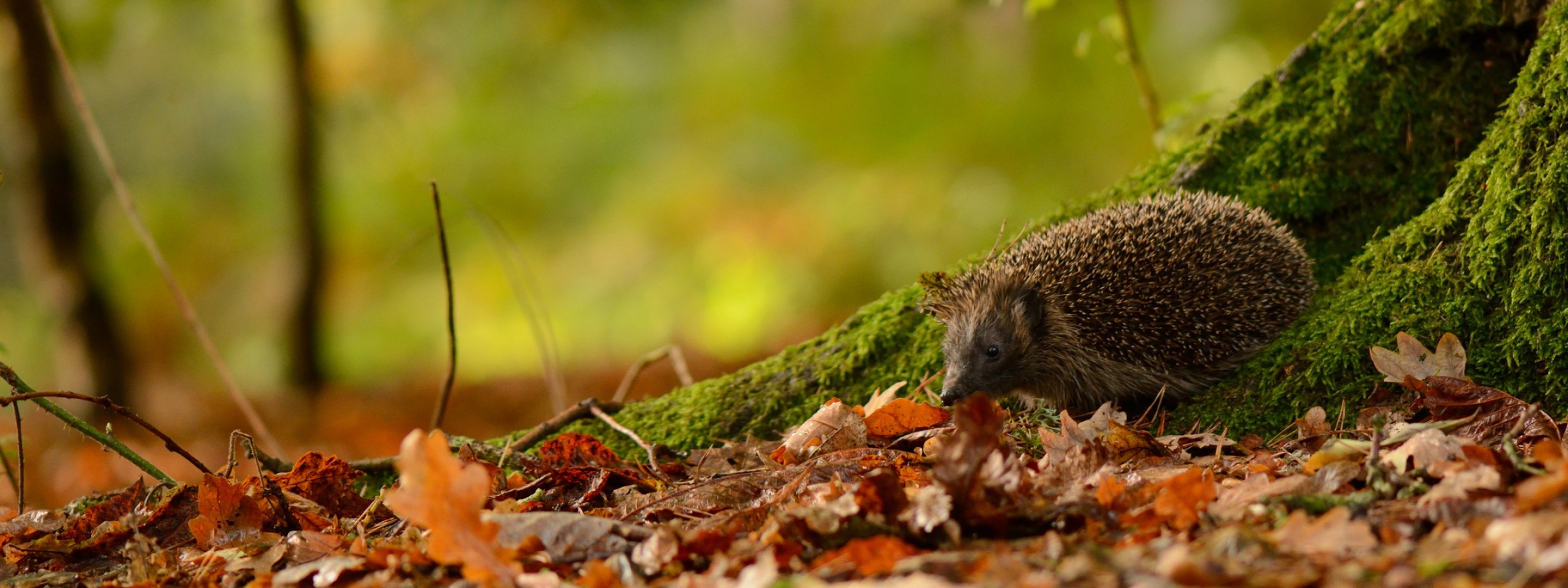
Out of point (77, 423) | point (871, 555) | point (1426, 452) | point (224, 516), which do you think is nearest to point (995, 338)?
point (1426, 452)

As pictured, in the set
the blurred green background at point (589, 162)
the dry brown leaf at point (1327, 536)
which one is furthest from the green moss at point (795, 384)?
the blurred green background at point (589, 162)

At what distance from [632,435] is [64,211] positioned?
915cm

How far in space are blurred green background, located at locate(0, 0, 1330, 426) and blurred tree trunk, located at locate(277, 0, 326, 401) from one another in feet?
5.45

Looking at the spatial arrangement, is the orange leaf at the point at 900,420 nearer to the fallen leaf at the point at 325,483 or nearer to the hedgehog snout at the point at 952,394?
the hedgehog snout at the point at 952,394

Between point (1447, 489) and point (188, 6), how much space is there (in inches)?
751

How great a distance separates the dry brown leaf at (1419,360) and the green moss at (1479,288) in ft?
0.39

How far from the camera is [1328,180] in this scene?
200 inches

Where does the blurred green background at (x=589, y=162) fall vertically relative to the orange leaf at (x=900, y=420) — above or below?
above

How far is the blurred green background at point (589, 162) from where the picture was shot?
636 inches

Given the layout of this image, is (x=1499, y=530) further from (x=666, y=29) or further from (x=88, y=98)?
(x=88, y=98)

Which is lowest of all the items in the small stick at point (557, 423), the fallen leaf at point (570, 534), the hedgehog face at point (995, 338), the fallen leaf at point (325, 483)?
the fallen leaf at point (570, 534)

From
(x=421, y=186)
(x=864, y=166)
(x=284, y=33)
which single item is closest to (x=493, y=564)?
(x=284, y=33)

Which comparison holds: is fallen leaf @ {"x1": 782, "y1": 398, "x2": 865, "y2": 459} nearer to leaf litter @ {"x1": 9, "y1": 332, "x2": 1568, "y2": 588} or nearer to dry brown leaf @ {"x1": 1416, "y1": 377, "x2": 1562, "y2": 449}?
leaf litter @ {"x1": 9, "y1": 332, "x2": 1568, "y2": 588}

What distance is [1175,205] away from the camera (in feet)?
16.0
